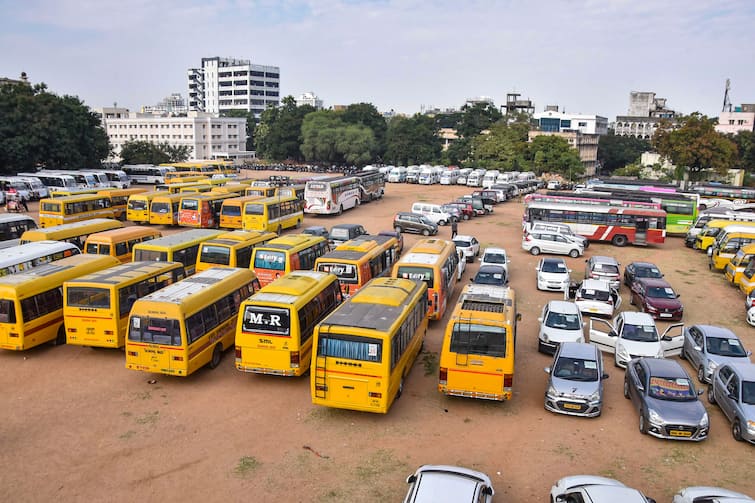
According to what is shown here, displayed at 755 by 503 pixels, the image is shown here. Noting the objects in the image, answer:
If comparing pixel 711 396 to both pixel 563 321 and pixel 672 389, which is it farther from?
pixel 563 321

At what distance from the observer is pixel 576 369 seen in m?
13.6

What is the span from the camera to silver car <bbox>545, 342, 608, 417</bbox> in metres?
12.9

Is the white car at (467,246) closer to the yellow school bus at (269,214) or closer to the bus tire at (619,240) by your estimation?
the bus tire at (619,240)

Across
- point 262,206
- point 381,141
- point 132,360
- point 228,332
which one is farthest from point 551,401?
point 381,141

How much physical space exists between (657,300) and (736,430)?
9.02 m

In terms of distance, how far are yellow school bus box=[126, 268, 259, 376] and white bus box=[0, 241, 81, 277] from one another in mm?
7681

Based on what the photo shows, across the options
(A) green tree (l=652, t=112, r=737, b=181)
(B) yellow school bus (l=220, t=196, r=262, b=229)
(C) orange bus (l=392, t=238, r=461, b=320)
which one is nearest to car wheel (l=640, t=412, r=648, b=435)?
(C) orange bus (l=392, t=238, r=461, b=320)

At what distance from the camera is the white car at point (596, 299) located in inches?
800

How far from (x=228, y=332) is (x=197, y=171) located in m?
48.7

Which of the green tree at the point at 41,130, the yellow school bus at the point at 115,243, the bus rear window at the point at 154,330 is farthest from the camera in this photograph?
the green tree at the point at 41,130

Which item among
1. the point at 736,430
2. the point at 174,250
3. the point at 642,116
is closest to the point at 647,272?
the point at 736,430

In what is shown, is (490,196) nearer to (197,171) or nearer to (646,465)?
(197,171)

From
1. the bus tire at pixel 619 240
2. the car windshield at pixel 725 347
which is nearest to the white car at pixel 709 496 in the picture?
the car windshield at pixel 725 347

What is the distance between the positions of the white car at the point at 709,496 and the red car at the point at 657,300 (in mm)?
12390
